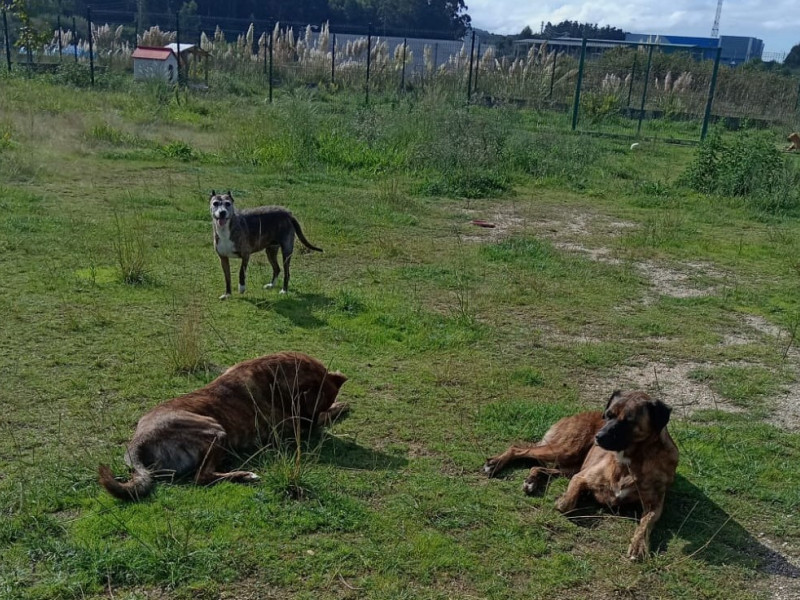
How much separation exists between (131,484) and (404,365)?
2756mm

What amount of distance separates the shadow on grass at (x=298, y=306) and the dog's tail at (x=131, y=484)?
304cm

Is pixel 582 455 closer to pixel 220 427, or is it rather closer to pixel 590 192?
pixel 220 427

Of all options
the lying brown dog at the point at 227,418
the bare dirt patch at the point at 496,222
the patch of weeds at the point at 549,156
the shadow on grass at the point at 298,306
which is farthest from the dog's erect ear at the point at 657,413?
the patch of weeds at the point at 549,156

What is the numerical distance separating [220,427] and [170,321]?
2.76 meters

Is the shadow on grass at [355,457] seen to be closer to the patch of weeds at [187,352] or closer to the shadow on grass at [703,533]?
the shadow on grass at [703,533]

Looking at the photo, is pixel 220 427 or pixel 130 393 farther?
pixel 130 393

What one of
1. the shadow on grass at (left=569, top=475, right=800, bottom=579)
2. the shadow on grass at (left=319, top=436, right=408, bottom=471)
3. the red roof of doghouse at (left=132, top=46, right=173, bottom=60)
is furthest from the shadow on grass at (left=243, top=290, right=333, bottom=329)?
the red roof of doghouse at (left=132, top=46, right=173, bottom=60)

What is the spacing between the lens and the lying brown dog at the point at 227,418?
4.36 metres

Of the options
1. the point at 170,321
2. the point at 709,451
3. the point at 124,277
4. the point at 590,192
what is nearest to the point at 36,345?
the point at 170,321

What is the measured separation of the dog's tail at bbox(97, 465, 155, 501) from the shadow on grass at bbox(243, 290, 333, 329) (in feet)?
9.97

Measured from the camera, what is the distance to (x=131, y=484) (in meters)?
4.15

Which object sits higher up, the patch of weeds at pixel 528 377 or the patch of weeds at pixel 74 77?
the patch of weeds at pixel 74 77

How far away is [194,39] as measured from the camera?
160 feet

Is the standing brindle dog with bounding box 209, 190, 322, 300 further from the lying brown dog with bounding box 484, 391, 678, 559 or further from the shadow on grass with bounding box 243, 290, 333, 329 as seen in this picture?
the lying brown dog with bounding box 484, 391, 678, 559
